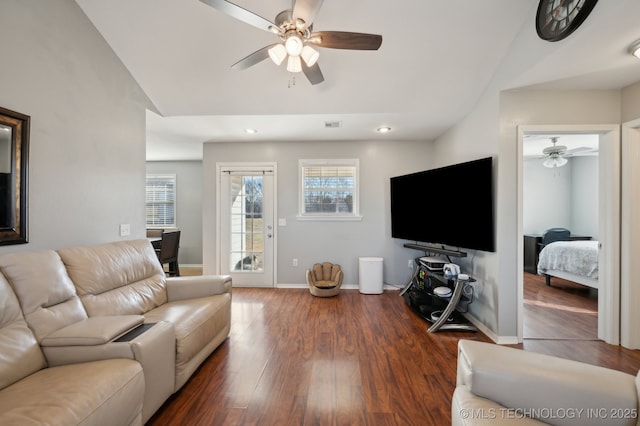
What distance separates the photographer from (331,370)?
2055mm

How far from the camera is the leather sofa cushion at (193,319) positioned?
5.84ft

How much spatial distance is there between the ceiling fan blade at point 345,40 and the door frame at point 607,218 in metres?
1.69

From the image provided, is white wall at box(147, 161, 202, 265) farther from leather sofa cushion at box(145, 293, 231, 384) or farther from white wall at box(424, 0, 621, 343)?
white wall at box(424, 0, 621, 343)

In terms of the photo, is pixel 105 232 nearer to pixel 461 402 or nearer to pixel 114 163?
pixel 114 163

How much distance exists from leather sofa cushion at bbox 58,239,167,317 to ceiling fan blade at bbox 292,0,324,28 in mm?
2203

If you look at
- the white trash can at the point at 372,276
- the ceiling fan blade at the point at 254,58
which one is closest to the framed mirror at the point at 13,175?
the ceiling fan blade at the point at 254,58

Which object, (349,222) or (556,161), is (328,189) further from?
(556,161)

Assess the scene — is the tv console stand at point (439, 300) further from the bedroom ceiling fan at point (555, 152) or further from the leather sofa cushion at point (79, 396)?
the bedroom ceiling fan at point (555, 152)

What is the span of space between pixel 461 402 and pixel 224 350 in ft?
6.48

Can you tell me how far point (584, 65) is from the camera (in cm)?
206

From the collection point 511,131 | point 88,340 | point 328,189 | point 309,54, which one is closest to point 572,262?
point 511,131

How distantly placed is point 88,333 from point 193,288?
1.08 metres

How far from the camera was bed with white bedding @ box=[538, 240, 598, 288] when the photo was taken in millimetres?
3705

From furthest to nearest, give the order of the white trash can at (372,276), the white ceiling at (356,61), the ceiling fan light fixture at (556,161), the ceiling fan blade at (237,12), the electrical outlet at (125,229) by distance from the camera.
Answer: the ceiling fan light fixture at (556,161) < the white trash can at (372,276) < the electrical outlet at (125,229) < the white ceiling at (356,61) < the ceiling fan blade at (237,12)
